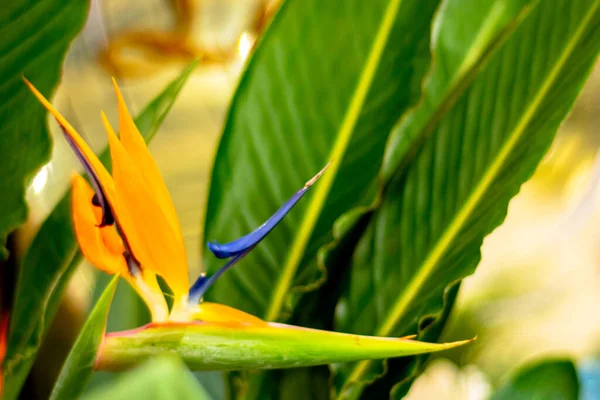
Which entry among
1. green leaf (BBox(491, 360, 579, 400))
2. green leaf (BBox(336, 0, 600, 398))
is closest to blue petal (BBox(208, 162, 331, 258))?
green leaf (BBox(336, 0, 600, 398))

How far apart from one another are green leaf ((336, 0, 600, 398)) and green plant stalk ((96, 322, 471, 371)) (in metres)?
0.09

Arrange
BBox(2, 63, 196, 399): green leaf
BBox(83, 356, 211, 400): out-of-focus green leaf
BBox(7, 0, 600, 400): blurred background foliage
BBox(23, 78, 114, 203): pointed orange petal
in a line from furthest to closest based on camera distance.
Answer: BBox(7, 0, 600, 400): blurred background foliage < BBox(2, 63, 196, 399): green leaf < BBox(23, 78, 114, 203): pointed orange petal < BBox(83, 356, 211, 400): out-of-focus green leaf

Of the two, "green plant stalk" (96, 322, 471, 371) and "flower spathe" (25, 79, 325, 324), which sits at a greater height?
"flower spathe" (25, 79, 325, 324)

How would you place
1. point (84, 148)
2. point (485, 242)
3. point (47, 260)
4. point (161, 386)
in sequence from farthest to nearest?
point (485, 242) → point (47, 260) → point (84, 148) → point (161, 386)

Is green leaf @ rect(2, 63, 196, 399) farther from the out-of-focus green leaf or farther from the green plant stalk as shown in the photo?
the out-of-focus green leaf

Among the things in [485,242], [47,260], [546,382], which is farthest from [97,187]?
[485,242]

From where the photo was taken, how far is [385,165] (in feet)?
1.12

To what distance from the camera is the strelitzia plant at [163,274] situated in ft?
0.75

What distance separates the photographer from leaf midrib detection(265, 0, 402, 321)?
34cm

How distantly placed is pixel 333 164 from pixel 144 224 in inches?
6.5

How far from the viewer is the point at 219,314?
0.84 feet

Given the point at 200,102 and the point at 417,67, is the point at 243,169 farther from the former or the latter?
the point at 200,102

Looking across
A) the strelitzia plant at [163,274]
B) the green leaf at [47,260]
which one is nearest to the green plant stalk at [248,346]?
the strelitzia plant at [163,274]

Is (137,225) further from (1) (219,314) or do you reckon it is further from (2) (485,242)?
(2) (485,242)
